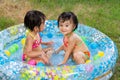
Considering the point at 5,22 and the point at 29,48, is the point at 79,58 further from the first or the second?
the point at 5,22

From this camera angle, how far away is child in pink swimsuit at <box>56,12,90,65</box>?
3.88 metres

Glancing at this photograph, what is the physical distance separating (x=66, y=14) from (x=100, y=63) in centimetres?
63

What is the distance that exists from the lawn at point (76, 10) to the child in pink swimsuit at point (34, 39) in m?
1.35

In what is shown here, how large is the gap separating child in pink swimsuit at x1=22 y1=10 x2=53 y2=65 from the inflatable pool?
15 centimetres

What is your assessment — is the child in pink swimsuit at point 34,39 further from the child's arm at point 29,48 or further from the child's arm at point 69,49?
the child's arm at point 69,49

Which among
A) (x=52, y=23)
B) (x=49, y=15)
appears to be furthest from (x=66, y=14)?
(x=49, y=15)

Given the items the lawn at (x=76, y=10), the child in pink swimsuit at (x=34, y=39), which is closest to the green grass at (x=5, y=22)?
the lawn at (x=76, y=10)

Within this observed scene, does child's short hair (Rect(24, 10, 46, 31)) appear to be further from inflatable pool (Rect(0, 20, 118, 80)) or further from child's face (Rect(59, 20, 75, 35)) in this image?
inflatable pool (Rect(0, 20, 118, 80))

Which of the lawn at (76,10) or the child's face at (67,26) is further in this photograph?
the lawn at (76,10)

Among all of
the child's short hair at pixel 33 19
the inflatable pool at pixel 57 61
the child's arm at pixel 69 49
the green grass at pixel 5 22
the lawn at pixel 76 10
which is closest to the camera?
the inflatable pool at pixel 57 61

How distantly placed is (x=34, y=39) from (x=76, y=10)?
6.20ft

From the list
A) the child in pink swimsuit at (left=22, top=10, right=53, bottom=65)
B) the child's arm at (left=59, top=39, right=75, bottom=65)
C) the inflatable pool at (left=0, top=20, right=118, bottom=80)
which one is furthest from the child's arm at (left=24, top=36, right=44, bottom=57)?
the child's arm at (left=59, top=39, right=75, bottom=65)

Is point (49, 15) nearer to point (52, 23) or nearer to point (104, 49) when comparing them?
point (52, 23)

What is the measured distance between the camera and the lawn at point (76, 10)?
17.6ft
